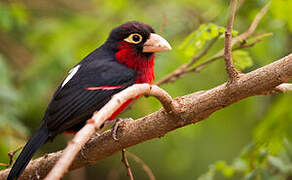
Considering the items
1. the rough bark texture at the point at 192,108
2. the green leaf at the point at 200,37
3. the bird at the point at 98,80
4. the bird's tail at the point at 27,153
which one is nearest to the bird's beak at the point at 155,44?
the bird at the point at 98,80

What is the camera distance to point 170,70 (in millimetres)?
4422

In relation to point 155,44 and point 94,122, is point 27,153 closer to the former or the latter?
point 155,44

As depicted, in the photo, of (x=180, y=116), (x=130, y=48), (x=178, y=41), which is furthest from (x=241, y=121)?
(x=180, y=116)

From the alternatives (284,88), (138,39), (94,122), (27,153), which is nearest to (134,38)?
(138,39)

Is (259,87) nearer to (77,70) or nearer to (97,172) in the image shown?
(77,70)

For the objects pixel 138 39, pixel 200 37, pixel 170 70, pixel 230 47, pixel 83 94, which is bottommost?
pixel 230 47

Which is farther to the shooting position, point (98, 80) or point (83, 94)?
point (98, 80)

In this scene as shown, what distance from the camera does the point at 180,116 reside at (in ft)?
8.09

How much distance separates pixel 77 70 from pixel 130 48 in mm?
438

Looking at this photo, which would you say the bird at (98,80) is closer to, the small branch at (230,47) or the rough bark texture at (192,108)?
the rough bark texture at (192,108)

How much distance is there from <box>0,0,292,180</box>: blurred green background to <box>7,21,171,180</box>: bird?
0.32 m

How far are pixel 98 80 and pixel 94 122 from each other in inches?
62.8

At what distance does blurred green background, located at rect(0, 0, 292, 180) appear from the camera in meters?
3.31

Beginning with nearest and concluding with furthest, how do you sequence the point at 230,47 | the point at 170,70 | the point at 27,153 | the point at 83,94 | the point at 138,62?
1. the point at 230,47
2. the point at 27,153
3. the point at 83,94
4. the point at 138,62
5. the point at 170,70
